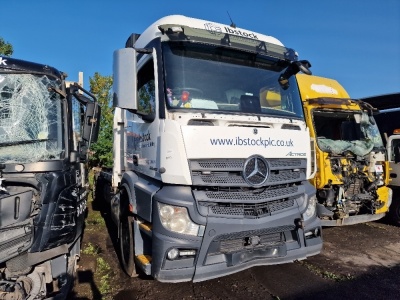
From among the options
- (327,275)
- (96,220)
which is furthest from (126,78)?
(96,220)

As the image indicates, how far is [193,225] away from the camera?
330 cm

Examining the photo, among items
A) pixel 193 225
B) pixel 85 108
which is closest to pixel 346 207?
pixel 193 225

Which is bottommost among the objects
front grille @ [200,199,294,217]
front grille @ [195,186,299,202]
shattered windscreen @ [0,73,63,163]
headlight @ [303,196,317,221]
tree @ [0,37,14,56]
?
headlight @ [303,196,317,221]

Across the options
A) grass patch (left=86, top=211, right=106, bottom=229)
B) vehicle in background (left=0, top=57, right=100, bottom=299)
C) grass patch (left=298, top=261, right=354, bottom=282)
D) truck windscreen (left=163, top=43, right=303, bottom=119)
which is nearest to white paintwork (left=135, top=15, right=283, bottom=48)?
truck windscreen (left=163, top=43, right=303, bottom=119)

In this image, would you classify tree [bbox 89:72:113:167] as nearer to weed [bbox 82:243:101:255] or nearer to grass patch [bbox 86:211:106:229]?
grass patch [bbox 86:211:106:229]

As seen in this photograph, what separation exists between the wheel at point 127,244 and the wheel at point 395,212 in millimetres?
5958

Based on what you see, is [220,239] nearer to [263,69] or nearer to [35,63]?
[263,69]

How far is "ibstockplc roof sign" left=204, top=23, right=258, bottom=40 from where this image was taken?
4089 millimetres

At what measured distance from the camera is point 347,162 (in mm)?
6266

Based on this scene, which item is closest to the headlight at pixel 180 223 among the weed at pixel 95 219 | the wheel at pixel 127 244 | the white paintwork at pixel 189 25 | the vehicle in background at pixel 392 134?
the wheel at pixel 127 244

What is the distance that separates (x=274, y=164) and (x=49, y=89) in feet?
8.77

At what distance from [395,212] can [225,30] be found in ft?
19.1

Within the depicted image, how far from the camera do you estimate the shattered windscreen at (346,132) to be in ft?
20.9

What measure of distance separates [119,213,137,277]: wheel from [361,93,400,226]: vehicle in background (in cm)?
575
